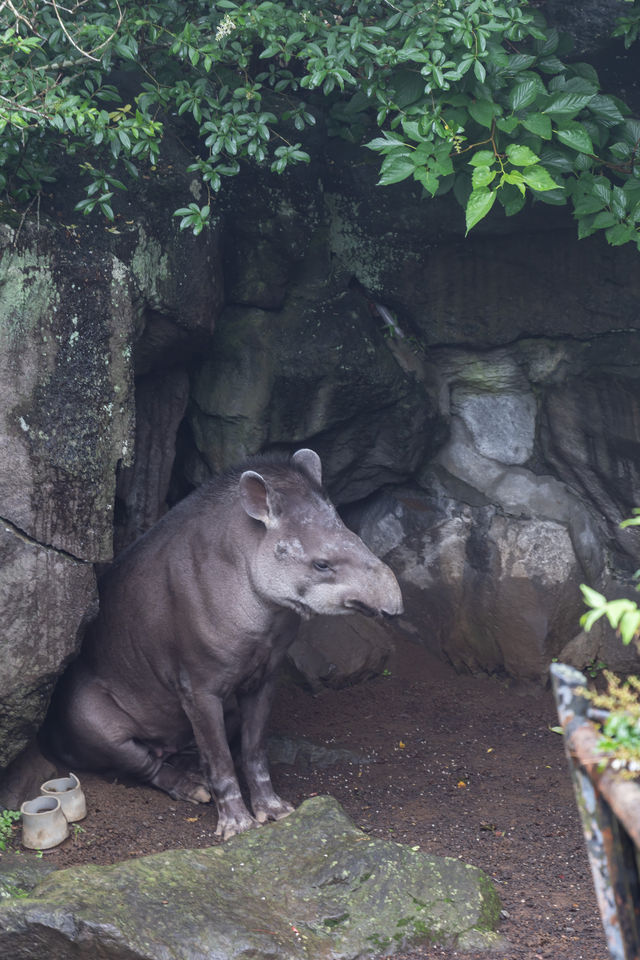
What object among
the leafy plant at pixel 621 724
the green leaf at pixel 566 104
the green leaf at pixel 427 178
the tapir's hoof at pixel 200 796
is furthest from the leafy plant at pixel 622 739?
the tapir's hoof at pixel 200 796

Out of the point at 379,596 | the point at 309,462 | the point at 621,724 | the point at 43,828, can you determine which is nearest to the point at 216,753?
the point at 43,828

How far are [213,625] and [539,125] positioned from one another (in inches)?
107

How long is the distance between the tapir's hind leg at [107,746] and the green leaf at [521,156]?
337cm

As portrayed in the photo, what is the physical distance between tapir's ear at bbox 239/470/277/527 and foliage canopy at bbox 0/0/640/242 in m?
1.30

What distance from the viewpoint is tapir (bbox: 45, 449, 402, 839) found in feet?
15.4

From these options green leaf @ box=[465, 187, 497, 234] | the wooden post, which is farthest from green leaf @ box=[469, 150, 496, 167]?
the wooden post

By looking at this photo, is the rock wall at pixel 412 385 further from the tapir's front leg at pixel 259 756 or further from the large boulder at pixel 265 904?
the large boulder at pixel 265 904

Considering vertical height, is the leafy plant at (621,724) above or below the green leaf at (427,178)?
below

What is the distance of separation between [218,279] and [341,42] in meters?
1.45

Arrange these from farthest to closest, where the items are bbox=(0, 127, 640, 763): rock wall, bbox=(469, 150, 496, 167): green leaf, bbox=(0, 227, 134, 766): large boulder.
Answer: bbox=(0, 127, 640, 763): rock wall < bbox=(0, 227, 134, 766): large boulder < bbox=(469, 150, 496, 167): green leaf

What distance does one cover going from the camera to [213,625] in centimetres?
481

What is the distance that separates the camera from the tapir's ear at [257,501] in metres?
4.73

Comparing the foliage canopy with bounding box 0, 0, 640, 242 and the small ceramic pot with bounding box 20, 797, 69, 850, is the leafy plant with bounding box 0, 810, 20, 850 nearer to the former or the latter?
the small ceramic pot with bounding box 20, 797, 69, 850

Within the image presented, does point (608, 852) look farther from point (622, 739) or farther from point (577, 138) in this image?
point (577, 138)
